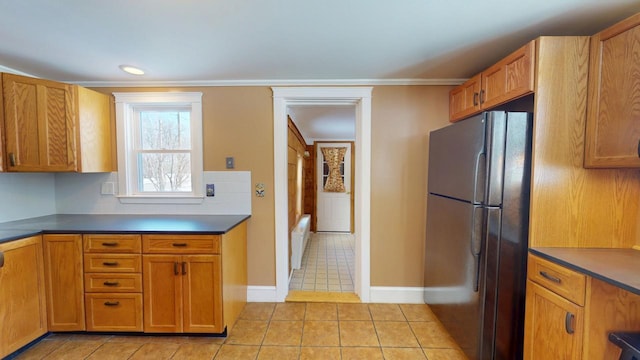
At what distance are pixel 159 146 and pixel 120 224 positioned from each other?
34.7 inches

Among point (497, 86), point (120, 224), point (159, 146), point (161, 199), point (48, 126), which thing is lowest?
point (120, 224)

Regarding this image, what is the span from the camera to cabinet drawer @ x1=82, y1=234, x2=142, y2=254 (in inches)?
72.5

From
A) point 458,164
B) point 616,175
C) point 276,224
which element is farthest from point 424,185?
point 276,224

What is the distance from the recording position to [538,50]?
141cm

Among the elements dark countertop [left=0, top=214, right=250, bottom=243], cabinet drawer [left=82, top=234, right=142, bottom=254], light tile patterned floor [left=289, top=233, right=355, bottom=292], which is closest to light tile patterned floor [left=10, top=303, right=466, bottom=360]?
light tile patterned floor [left=289, top=233, right=355, bottom=292]

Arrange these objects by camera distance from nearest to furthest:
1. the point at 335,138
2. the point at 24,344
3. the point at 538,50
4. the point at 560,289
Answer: the point at 560,289
the point at 538,50
the point at 24,344
the point at 335,138

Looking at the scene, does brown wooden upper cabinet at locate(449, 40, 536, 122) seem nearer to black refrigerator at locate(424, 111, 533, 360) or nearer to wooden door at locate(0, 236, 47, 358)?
black refrigerator at locate(424, 111, 533, 360)

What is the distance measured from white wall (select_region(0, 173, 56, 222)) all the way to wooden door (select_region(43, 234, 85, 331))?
72cm

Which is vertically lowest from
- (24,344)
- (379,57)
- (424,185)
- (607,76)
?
(24,344)

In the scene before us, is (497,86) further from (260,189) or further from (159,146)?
(159,146)

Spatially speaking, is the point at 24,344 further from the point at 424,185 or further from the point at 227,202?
the point at 424,185

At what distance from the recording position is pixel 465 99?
2117mm

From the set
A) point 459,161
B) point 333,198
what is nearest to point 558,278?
point 459,161

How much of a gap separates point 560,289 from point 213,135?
2717 mm
